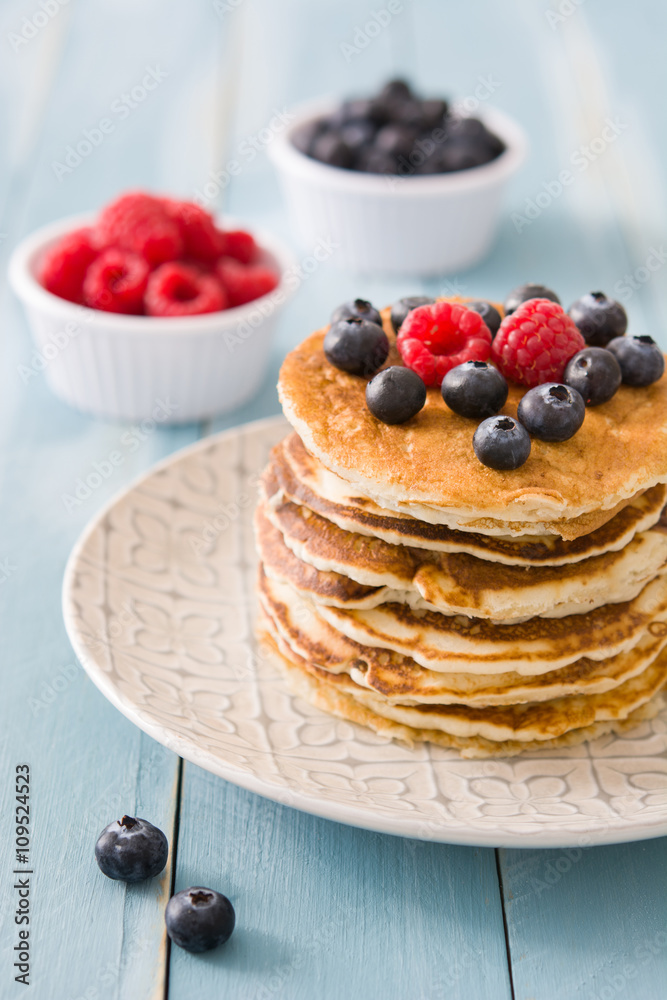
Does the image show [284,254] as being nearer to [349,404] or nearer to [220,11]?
[349,404]

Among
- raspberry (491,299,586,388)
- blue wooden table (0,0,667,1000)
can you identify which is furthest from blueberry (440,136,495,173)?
raspberry (491,299,586,388)

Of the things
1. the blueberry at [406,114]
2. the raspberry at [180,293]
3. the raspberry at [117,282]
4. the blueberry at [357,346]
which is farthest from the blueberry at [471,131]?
the blueberry at [357,346]

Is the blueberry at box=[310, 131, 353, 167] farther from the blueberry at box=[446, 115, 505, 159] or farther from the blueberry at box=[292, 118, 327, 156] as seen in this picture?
the blueberry at box=[446, 115, 505, 159]

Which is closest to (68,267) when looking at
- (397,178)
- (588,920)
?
(397,178)

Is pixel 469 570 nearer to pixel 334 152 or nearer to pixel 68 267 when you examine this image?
pixel 68 267

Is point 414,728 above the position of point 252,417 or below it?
above

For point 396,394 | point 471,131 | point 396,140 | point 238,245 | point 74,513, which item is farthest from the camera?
point 471,131
